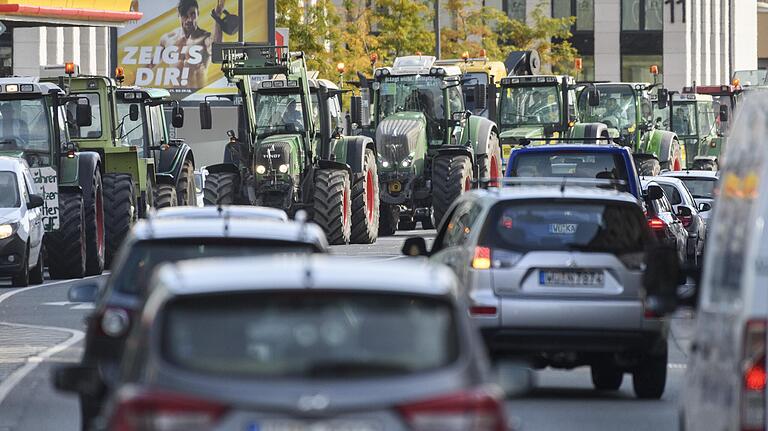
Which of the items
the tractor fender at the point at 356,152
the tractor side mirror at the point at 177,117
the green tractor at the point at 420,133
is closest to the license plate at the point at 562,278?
the tractor side mirror at the point at 177,117

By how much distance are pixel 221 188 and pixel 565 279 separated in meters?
20.9

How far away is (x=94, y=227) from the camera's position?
29531 millimetres

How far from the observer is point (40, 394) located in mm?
14891

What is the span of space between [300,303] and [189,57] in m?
50.7

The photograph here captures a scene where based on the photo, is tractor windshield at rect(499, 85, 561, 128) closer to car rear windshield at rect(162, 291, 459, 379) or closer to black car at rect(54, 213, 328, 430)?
black car at rect(54, 213, 328, 430)

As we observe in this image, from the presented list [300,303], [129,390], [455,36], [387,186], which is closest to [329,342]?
[300,303]

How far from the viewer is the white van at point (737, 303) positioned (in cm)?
791

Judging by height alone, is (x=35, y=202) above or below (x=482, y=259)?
below

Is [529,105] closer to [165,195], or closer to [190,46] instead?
[165,195]

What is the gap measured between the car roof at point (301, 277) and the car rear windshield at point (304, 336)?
0.04 metres

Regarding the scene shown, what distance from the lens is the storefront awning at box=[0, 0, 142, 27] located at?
4010 cm

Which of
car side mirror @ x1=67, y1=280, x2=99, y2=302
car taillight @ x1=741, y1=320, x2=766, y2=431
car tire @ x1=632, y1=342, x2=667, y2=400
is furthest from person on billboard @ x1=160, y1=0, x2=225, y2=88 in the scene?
car taillight @ x1=741, y1=320, x2=766, y2=431

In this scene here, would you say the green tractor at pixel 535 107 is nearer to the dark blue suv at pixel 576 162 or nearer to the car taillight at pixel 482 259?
the dark blue suv at pixel 576 162

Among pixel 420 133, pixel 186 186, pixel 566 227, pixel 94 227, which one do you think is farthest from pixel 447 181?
pixel 566 227
